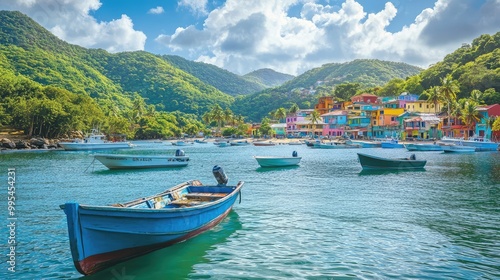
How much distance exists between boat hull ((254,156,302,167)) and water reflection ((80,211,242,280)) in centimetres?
2691

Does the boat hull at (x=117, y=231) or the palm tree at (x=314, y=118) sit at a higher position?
the palm tree at (x=314, y=118)

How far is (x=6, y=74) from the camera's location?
103 m

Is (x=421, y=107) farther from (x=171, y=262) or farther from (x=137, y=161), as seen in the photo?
(x=171, y=262)

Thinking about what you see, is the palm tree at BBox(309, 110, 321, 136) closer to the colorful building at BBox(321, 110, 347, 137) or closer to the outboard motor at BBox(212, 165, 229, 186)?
the colorful building at BBox(321, 110, 347, 137)

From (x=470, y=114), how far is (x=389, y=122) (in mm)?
33998

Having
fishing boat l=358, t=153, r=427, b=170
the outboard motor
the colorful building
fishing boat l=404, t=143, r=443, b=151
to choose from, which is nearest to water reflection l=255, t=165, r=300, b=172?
fishing boat l=358, t=153, r=427, b=170

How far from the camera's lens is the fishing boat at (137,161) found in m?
38.9

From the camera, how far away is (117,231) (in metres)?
9.98

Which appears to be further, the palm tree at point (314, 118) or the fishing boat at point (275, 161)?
the palm tree at point (314, 118)

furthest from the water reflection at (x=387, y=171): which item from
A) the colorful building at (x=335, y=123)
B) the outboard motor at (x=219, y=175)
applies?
the colorful building at (x=335, y=123)

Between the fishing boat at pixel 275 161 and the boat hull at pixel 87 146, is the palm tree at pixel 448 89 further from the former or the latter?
the boat hull at pixel 87 146

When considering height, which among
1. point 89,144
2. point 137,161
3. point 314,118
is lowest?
point 137,161

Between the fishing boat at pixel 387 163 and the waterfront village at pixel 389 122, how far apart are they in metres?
40.9

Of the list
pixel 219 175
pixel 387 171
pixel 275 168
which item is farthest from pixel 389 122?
pixel 219 175
